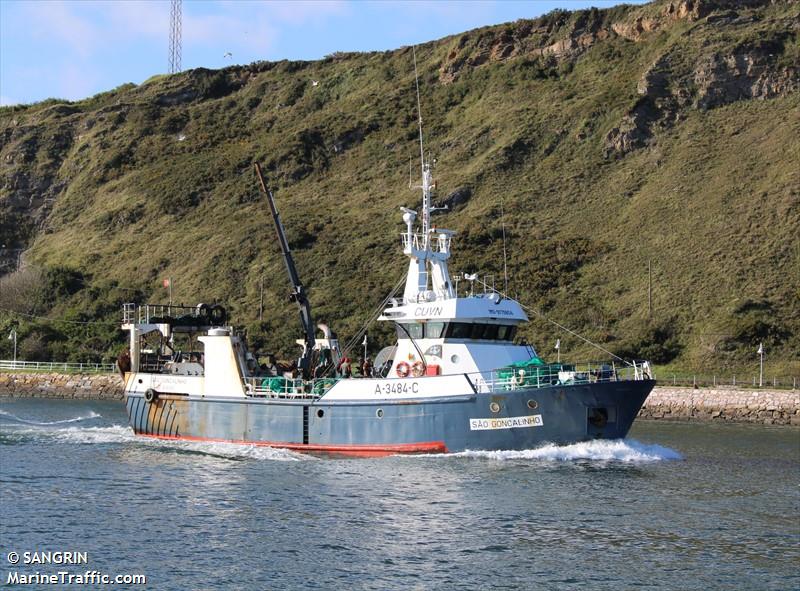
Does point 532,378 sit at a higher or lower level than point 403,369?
lower

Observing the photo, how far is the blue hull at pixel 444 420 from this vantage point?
3244 cm

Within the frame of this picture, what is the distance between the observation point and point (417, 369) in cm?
3503

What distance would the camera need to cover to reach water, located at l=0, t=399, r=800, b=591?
20578 millimetres

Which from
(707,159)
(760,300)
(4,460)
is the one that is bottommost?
(4,460)

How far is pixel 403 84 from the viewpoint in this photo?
125m

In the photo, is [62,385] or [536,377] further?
[62,385]

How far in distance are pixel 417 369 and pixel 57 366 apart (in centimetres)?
4849

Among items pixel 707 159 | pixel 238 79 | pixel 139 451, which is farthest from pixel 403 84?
pixel 139 451

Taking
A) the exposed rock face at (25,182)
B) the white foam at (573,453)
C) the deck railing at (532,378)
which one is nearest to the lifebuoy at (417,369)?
the deck railing at (532,378)

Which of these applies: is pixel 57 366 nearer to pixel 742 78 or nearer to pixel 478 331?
pixel 478 331

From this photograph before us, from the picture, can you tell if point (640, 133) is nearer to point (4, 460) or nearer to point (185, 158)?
point (185, 158)

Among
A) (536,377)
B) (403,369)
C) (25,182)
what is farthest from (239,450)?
(25,182)

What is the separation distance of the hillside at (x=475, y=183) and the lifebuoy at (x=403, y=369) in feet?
113

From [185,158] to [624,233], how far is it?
55490mm
